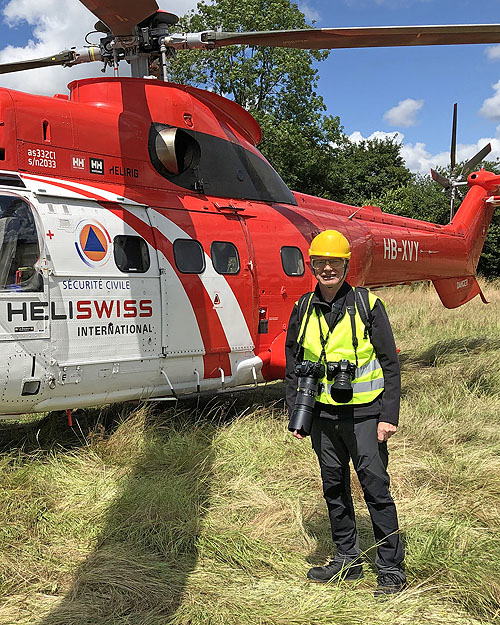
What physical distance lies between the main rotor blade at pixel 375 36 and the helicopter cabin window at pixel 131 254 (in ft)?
6.93

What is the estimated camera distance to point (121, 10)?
473 cm

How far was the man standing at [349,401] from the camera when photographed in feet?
11.0

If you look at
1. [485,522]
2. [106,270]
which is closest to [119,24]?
[106,270]

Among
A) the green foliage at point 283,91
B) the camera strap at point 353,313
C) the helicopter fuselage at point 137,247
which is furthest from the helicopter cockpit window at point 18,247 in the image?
the green foliage at point 283,91

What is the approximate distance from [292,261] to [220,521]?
12.1ft

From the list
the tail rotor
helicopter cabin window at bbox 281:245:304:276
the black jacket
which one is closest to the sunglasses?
the black jacket

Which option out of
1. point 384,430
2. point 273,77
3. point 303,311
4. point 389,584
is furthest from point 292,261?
point 273,77

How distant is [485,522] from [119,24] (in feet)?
16.3

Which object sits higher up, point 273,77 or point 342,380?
point 273,77

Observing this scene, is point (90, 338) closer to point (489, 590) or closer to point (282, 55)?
point (489, 590)

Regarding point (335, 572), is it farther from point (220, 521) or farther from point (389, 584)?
point (220, 521)

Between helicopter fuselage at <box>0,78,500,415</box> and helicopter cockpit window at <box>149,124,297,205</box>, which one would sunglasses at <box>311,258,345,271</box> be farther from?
helicopter cockpit window at <box>149,124,297,205</box>

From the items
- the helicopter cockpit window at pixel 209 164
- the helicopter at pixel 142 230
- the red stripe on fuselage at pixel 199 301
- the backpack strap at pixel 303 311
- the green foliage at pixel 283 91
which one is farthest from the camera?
the green foliage at pixel 283 91

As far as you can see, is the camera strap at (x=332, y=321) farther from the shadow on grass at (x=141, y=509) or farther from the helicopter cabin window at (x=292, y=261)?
the helicopter cabin window at (x=292, y=261)
